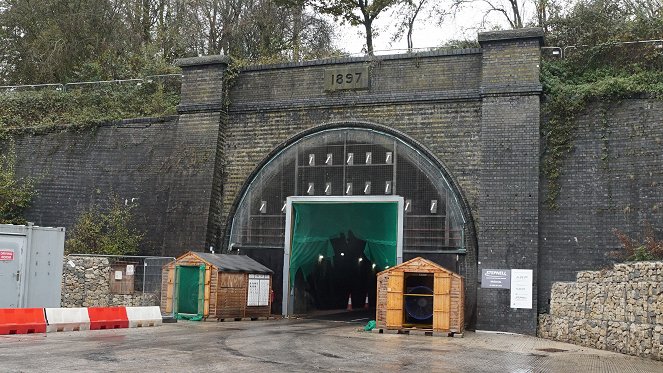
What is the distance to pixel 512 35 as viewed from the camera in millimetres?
21406

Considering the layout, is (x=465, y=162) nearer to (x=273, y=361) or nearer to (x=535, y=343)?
(x=535, y=343)

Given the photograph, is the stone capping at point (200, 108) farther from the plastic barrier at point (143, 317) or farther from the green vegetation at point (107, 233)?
the plastic barrier at point (143, 317)

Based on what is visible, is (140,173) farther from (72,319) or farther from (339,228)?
(72,319)

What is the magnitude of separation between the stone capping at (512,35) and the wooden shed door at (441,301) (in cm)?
737

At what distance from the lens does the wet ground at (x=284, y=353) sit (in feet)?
37.7

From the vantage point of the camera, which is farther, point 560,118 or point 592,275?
point 560,118

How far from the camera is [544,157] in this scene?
20891 mm

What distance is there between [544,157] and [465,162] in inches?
91.4

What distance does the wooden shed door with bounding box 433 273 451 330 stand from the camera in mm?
19156

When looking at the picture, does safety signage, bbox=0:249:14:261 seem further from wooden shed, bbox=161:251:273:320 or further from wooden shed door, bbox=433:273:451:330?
wooden shed door, bbox=433:273:451:330

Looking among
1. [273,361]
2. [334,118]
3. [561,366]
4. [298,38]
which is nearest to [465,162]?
[334,118]

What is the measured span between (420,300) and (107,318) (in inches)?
336

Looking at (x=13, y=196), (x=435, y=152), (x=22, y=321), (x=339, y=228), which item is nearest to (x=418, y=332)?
(x=435, y=152)

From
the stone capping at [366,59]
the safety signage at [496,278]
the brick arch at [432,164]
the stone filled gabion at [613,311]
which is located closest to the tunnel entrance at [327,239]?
the brick arch at [432,164]
